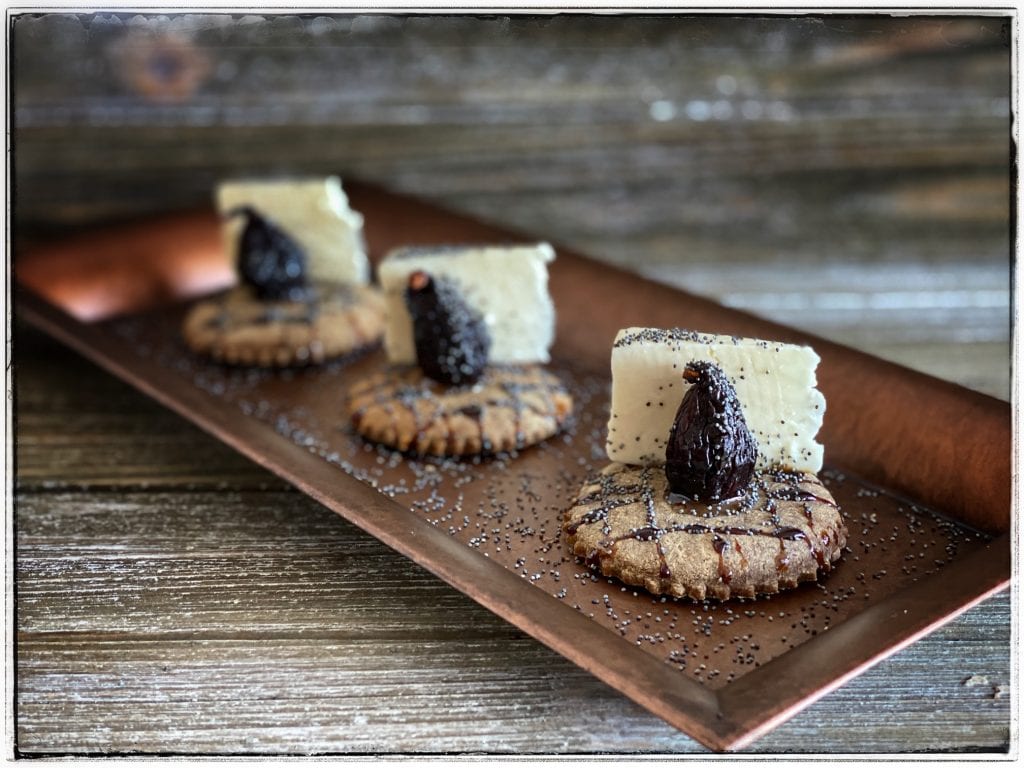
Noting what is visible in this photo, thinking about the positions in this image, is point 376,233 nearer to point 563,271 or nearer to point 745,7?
→ point 563,271

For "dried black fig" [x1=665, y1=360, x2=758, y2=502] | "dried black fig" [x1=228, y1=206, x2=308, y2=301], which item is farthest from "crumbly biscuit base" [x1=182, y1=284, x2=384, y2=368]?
"dried black fig" [x1=665, y1=360, x2=758, y2=502]

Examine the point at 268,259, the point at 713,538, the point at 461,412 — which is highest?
the point at 268,259

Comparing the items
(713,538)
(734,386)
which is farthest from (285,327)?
(713,538)

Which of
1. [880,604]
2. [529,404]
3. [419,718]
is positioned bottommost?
[419,718]

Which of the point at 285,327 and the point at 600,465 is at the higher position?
the point at 285,327

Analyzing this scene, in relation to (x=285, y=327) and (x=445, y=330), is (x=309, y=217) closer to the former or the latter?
(x=285, y=327)

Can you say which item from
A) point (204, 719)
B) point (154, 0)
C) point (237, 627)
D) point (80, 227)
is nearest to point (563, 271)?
point (154, 0)

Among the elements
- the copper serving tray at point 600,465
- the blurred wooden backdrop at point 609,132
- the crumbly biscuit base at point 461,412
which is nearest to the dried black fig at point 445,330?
the crumbly biscuit base at point 461,412
